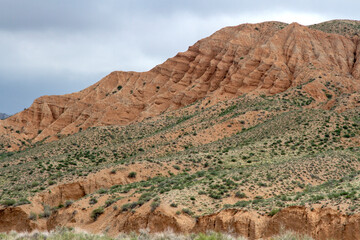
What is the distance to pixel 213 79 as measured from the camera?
90062 millimetres

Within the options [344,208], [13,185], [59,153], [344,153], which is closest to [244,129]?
[344,153]

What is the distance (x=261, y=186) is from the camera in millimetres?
40219

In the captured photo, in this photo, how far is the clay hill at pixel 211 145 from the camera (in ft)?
114

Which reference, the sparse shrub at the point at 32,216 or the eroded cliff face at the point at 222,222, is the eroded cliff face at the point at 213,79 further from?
the sparse shrub at the point at 32,216

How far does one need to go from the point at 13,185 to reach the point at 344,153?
34207mm

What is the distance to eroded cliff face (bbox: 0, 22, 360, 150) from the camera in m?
81.4

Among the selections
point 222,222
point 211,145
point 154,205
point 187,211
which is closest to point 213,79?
point 211,145

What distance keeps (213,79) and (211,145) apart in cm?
3039

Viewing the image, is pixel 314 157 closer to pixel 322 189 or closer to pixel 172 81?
pixel 322 189

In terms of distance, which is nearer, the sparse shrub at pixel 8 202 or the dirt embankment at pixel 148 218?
the dirt embankment at pixel 148 218

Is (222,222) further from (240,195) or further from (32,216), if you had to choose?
(32,216)

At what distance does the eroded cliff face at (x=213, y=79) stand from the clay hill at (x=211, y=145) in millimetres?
269

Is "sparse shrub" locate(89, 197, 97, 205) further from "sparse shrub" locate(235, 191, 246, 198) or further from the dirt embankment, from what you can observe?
"sparse shrub" locate(235, 191, 246, 198)

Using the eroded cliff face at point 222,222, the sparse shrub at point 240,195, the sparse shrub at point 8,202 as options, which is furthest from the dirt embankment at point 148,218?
the sparse shrub at point 240,195
